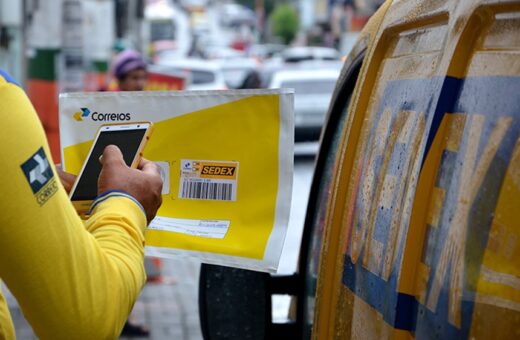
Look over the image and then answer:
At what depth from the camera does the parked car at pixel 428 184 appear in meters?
1.87

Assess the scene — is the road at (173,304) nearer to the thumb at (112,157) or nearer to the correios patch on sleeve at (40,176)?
the thumb at (112,157)

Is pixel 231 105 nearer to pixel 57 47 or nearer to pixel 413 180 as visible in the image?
pixel 413 180

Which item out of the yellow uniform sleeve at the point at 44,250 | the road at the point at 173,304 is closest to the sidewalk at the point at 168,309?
the road at the point at 173,304

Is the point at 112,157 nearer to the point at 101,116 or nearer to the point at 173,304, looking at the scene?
the point at 101,116

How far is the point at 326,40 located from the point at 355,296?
70395 millimetres

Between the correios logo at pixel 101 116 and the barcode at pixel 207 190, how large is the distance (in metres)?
0.21

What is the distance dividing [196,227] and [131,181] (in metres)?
0.44

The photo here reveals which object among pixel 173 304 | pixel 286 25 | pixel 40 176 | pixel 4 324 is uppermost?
pixel 40 176

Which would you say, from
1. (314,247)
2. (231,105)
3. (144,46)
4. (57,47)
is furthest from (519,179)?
(144,46)

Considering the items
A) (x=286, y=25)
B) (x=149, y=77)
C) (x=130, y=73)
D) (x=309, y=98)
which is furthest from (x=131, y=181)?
(x=286, y=25)

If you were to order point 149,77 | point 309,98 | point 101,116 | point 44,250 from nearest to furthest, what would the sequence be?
1. point 44,250
2. point 101,116
3. point 149,77
4. point 309,98

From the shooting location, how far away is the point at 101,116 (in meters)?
2.71

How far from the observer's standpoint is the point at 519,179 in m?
1.81

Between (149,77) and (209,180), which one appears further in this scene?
(149,77)
